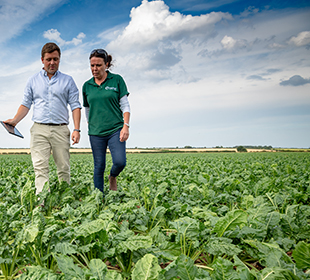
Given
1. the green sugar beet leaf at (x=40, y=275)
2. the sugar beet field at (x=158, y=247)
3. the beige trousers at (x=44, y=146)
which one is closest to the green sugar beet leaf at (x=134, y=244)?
the sugar beet field at (x=158, y=247)

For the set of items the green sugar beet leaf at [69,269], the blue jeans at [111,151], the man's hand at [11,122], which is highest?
the man's hand at [11,122]

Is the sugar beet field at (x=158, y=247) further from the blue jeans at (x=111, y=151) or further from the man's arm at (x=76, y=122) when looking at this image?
the man's arm at (x=76, y=122)

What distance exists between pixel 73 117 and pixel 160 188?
1876mm

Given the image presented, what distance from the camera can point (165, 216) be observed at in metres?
3.24

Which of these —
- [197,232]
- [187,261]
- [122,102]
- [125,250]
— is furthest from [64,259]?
[122,102]

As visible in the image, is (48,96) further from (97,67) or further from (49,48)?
(97,67)

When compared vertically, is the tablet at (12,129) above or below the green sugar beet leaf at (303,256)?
above

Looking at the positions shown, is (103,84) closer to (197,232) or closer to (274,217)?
(197,232)

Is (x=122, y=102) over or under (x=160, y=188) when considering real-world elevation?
over

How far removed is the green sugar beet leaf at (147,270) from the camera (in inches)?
65.4

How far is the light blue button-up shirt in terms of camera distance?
3.92 meters

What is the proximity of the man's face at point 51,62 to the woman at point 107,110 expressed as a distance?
1.70ft

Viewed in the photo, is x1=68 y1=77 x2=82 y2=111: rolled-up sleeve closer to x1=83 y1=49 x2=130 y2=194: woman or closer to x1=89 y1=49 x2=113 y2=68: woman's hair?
x1=83 y1=49 x2=130 y2=194: woman

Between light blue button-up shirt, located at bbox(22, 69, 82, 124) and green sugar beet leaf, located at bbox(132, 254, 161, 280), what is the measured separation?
2.91 metres
